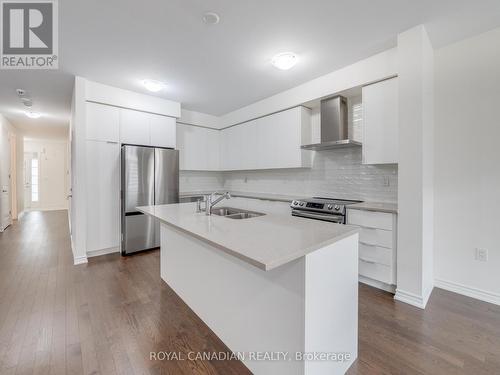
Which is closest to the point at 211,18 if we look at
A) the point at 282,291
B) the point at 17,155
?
the point at 282,291

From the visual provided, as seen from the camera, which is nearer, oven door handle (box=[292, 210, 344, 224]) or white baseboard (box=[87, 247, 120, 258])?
oven door handle (box=[292, 210, 344, 224])

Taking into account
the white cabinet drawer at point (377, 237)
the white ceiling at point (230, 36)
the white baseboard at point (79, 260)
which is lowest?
the white baseboard at point (79, 260)

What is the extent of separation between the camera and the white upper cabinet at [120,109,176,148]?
3672 mm

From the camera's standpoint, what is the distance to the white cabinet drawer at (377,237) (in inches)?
91.8

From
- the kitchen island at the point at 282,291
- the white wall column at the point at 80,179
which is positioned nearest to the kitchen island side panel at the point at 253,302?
the kitchen island at the point at 282,291

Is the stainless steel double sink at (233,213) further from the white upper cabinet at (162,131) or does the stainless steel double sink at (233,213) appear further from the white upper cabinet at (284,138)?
the white upper cabinet at (162,131)

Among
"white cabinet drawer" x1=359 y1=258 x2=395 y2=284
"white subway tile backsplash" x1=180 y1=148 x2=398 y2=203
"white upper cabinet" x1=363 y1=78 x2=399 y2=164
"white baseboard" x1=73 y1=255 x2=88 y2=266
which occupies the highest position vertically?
"white upper cabinet" x1=363 y1=78 x2=399 y2=164

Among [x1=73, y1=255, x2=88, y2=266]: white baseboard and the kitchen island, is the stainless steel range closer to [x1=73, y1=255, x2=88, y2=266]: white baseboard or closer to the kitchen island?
the kitchen island

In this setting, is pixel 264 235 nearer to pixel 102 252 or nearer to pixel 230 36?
pixel 230 36

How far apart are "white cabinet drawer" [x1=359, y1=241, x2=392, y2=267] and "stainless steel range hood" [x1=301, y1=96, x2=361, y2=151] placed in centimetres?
131

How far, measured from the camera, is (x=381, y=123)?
2625 mm

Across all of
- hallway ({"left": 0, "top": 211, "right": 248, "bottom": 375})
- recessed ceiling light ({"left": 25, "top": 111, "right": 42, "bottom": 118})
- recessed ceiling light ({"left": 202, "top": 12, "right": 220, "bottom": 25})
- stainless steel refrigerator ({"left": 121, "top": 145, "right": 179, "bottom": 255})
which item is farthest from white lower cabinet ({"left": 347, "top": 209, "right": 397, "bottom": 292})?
recessed ceiling light ({"left": 25, "top": 111, "right": 42, "bottom": 118})

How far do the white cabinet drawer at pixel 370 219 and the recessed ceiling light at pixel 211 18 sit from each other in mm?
2368

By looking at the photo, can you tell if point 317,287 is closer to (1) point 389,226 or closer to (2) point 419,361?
(2) point 419,361
